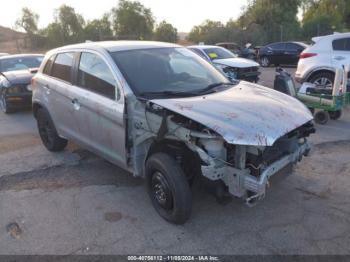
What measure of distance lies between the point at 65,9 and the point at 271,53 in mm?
28650

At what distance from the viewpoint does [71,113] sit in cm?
489

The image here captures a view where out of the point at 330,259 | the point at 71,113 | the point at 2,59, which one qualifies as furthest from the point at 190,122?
the point at 2,59

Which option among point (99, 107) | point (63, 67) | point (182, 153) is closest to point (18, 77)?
point (63, 67)

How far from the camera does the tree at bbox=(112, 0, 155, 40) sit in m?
38.8

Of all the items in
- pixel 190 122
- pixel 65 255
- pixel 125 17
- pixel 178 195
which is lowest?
pixel 65 255

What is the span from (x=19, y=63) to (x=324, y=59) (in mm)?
8373

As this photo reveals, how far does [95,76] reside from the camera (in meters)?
4.43

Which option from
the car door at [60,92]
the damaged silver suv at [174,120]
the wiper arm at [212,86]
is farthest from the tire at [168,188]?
the car door at [60,92]

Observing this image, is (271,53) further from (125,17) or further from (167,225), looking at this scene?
(125,17)

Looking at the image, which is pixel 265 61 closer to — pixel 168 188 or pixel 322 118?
pixel 322 118

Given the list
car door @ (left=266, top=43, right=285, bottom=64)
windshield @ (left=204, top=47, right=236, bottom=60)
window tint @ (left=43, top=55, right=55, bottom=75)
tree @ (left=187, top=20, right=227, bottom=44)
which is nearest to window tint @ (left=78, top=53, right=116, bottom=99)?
window tint @ (left=43, top=55, right=55, bottom=75)

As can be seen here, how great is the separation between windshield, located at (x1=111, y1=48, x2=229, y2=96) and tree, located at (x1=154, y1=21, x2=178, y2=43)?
105 feet

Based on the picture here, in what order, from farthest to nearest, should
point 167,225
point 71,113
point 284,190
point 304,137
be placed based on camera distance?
point 71,113 < point 284,190 < point 304,137 < point 167,225

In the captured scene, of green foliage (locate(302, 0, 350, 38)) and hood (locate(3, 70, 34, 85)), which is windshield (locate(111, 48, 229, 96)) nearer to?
hood (locate(3, 70, 34, 85))
